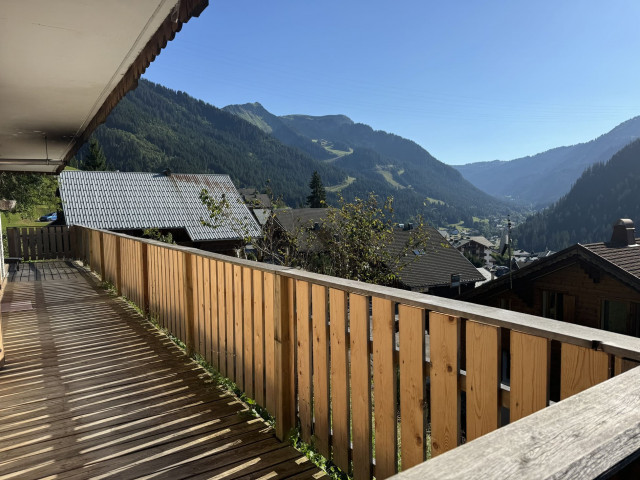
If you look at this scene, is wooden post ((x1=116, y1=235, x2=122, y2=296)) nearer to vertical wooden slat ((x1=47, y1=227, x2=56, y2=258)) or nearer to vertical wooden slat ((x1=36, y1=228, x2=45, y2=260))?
vertical wooden slat ((x1=47, y1=227, x2=56, y2=258))

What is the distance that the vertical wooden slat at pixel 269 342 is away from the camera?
284 centimetres

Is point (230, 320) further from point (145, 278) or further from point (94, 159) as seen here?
point (94, 159)

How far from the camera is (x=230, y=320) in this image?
136 inches

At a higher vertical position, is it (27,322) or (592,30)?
(592,30)

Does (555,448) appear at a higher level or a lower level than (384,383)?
higher

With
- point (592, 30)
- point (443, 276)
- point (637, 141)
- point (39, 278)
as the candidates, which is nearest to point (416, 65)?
point (592, 30)

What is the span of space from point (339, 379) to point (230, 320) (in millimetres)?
1345

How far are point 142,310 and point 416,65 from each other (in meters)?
145

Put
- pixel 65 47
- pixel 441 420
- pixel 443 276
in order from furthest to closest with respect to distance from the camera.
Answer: pixel 443 276, pixel 65 47, pixel 441 420

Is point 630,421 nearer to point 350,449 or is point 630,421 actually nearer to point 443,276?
point 350,449

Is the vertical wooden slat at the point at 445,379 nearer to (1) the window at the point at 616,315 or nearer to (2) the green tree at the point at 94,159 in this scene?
(1) the window at the point at 616,315

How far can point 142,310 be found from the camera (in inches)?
235

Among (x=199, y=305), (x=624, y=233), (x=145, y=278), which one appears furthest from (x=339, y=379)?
(x=624, y=233)

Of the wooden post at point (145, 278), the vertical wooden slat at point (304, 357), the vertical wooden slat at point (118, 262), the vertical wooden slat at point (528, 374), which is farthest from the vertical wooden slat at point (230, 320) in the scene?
the vertical wooden slat at point (118, 262)
